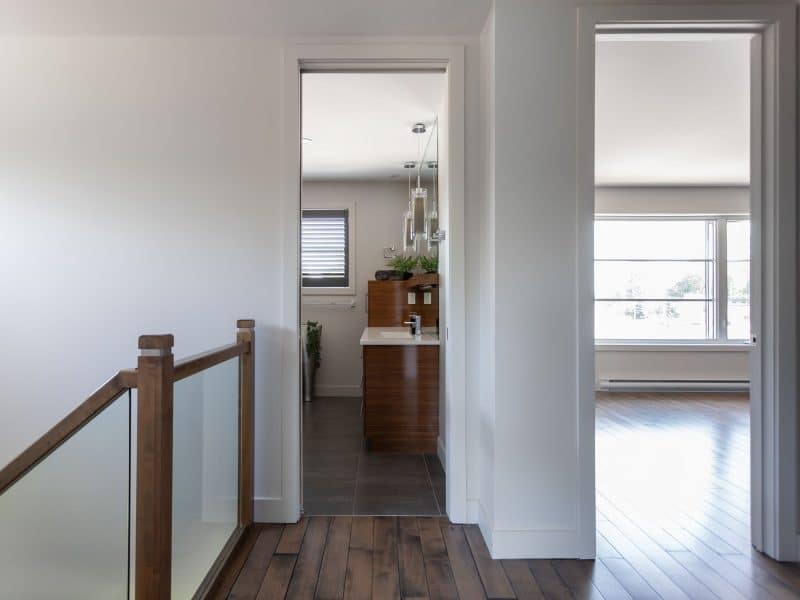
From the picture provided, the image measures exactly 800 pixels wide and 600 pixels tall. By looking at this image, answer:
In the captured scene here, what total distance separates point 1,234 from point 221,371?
4.78 feet

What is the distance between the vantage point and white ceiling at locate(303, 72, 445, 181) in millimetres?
3279

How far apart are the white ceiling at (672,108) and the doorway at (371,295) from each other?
1.18 metres

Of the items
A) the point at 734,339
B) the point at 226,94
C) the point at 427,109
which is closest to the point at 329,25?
the point at 226,94

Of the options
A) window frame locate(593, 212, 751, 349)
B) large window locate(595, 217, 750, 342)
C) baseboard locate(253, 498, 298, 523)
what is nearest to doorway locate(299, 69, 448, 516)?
baseboard locate(253, 498, 298, 523)

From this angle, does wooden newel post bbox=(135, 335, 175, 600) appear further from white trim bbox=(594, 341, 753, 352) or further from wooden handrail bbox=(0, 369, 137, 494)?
white trim bbox=(594, 341, 753, 352)

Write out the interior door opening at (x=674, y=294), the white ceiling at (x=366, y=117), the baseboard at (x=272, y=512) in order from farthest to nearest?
the white ceiling at (x=366, y=117) < the baseboard at (x=272, y=512) < the interior door opening at (x=674, y=294)

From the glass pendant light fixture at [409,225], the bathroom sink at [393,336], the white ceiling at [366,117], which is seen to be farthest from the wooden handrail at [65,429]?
the glass pendant light fixture at [409,225]

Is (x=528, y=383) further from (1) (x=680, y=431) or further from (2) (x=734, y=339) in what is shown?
(2) (x=734, y=339)

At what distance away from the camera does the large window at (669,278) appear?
256 inches

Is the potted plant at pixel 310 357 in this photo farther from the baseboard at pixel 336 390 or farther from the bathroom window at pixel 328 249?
the bathroom window at pixel 328 249

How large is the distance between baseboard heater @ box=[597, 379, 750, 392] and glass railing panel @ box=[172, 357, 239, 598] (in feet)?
17.4

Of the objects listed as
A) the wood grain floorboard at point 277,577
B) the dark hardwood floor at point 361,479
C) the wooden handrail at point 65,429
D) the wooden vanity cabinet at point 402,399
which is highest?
the wooden handrail at point 65,429

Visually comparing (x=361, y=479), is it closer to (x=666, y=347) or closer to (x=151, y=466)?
(x=151, y=466)

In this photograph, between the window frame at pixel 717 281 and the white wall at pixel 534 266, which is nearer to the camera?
the white wall at pixel 534 266
